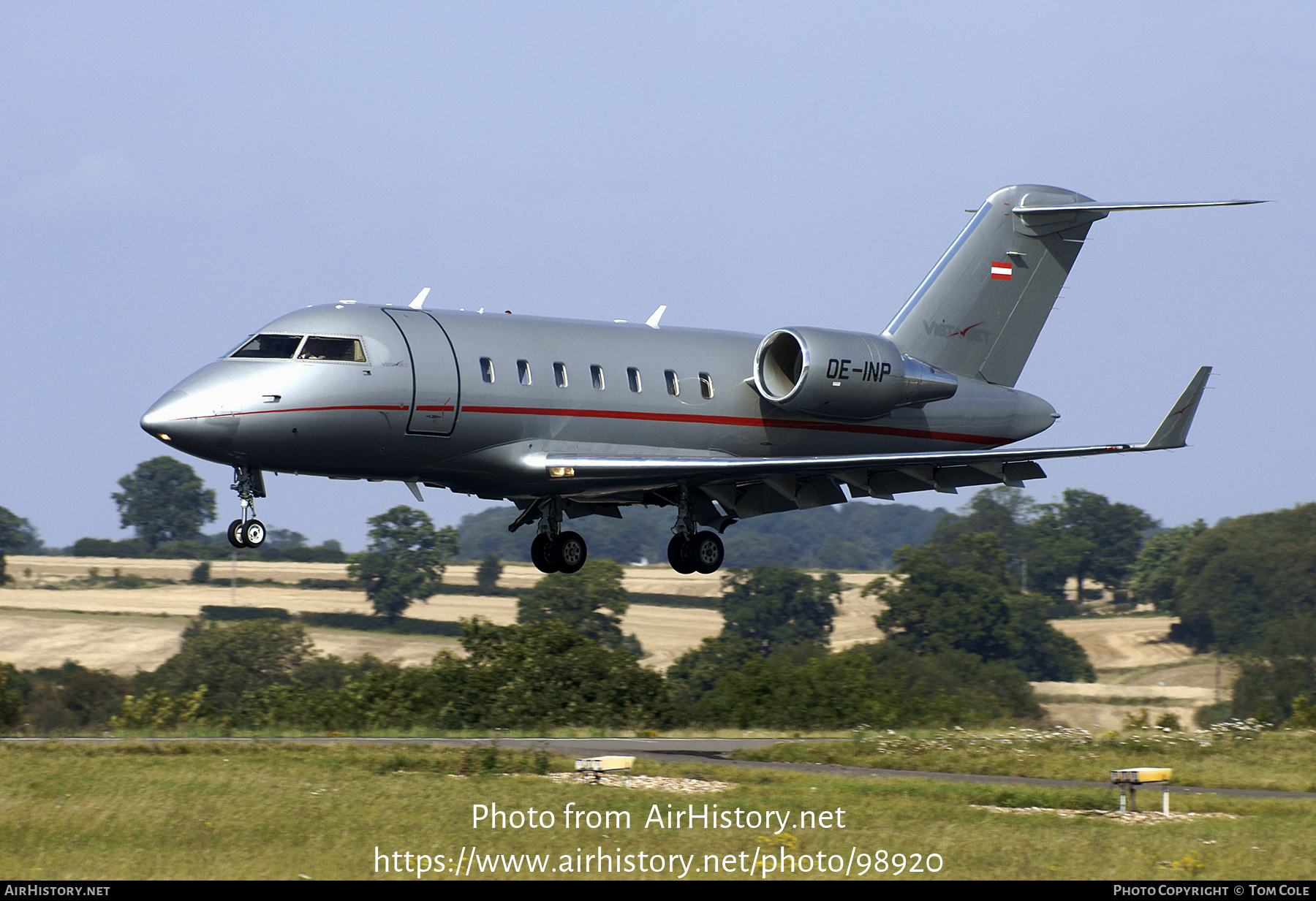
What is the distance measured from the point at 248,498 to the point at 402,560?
93.1 m

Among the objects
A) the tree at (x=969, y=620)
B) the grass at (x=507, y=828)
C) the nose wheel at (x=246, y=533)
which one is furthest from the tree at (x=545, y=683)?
the tree at (x=969, y=620)

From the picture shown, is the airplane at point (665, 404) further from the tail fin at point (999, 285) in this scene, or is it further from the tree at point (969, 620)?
the tree at point (969, 620)

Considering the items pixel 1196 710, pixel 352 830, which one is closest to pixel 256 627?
pixel 1196 710

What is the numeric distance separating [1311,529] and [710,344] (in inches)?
3834

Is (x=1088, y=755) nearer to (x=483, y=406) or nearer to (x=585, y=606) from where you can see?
(x=483, y=406)

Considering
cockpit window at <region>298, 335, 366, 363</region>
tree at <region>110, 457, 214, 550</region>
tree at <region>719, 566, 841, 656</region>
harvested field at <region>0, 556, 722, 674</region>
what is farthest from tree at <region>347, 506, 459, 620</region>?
cockpit window at <region>298, 335, 366, 363</region>

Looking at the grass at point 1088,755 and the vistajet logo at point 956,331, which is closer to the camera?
the vistajet logo at point 956,331

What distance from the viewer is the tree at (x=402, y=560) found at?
364ft

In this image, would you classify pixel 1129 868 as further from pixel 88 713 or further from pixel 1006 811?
pixel 88 713

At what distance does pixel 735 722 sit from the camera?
175 ft

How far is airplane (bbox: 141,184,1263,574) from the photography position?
2291cm

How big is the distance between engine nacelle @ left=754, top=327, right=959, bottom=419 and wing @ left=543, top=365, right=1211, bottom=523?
1.13 metres

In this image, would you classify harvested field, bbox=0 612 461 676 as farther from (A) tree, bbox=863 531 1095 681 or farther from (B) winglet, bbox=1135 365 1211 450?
(B) winglet, bbox=1135 365 1211 450

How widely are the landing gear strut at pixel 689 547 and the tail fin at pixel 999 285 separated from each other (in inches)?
229
